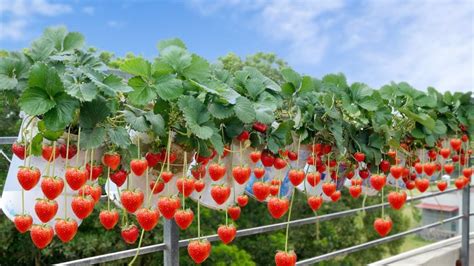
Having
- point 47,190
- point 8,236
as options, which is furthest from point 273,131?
point 8,236

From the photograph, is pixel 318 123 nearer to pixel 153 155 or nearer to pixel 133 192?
pixel 153 155

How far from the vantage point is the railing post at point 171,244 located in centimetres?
193

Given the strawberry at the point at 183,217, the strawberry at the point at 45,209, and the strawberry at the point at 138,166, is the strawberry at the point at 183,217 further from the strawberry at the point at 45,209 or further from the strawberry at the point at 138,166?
the strawberry at the point at 45,209

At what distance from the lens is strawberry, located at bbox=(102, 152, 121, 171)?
1359 millimetres

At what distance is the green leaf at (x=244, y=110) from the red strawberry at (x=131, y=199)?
0.35 m

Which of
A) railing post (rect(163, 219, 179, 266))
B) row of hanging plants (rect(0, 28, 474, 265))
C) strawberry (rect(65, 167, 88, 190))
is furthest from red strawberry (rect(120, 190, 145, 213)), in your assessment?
railing post (rect(163, 219, 179, 266))

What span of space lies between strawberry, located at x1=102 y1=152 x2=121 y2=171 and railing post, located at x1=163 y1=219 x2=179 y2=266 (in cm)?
61

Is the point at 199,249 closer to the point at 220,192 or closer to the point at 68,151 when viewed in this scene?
the point at 220,192

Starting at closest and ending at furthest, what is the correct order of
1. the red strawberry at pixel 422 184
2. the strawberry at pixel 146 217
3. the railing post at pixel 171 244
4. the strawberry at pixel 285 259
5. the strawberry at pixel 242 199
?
1. the strawberry at pixel 146 217
2. the strawberry at pixel 285 259
3. the strawberry at pixel 242 199
4. the railing post at pixel 171 244
5. the red strawberry at pixel 422 184

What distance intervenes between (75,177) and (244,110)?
48 centimetres

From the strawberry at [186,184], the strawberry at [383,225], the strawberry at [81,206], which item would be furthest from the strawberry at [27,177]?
the strawberry at [383,225]

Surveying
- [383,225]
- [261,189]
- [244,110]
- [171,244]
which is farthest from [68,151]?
[383,225]

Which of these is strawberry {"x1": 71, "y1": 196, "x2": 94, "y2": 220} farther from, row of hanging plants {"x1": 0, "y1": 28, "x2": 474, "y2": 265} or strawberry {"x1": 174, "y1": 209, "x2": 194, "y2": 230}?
strawberry {"x1": 174, "y1": 209, "x2": 194, "y2": 230}

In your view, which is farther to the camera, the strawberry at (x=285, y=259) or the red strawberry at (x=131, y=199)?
the strawberry at (x=285, y=259)
